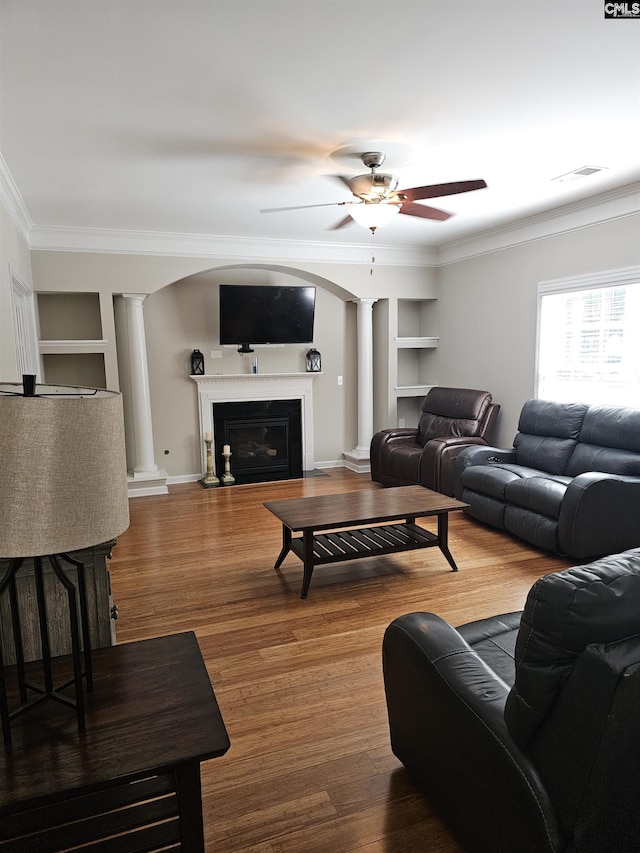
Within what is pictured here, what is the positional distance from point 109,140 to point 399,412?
507cm

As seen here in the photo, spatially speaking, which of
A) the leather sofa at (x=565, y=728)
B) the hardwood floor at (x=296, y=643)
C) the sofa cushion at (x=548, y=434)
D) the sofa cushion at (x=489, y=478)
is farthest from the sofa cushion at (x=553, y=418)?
the leather sofa at (x=565, y=728)

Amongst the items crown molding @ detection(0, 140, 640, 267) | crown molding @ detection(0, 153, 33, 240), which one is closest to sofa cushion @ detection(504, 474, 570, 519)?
crown molding @ detection(0, 140, 640, 267)

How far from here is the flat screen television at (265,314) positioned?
612cm

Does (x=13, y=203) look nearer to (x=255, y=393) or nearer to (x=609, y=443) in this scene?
(x=255, y=393)

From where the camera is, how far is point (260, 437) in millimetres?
6840

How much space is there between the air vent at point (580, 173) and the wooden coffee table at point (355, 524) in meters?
2.52

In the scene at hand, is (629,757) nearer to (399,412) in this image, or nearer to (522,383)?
(522,383)

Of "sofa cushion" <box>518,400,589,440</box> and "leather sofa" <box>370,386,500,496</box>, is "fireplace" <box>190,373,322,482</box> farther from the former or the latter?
"sofa cushion" <box>518,400,589,440</box>

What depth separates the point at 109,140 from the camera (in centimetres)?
317

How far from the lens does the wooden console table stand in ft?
3.70

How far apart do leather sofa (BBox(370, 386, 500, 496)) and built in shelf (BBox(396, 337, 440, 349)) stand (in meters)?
0.83

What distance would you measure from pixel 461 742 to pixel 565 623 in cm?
56

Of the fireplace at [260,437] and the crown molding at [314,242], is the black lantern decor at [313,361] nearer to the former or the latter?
the fireplace at [260,437]

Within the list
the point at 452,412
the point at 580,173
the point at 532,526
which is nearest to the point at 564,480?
the point at 532,526
